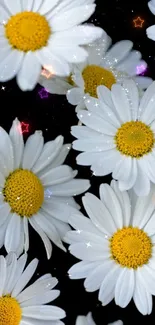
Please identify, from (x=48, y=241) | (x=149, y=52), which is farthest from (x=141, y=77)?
(x=48, y=241)

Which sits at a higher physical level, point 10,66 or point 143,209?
point 10,66

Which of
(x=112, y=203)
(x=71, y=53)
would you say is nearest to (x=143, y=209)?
(x=112, y=203)

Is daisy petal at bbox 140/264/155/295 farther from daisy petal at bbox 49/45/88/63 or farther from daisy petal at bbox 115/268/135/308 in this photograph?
daisy petal at bbox 49/45/88/63

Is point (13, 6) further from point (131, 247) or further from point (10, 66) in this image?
point (131, 247)

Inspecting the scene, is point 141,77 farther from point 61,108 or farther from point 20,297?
point 20,297

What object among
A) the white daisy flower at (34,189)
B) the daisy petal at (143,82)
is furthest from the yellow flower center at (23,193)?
the daisy petal at (143,82)

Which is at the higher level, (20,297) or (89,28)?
(89,28)

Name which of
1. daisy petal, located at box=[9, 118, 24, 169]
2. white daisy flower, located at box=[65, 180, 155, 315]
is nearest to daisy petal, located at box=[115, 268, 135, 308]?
white daisy flower, located at box=[65, 180, 155, 315]
